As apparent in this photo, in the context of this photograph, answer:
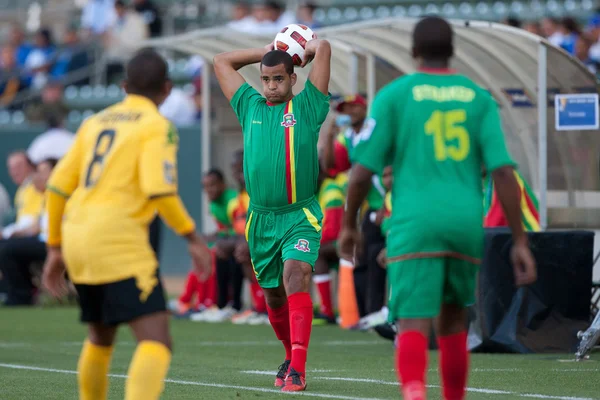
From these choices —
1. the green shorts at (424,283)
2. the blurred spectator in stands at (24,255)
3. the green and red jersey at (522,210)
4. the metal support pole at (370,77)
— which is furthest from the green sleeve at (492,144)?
the blurred spectator in stands at (24,255)

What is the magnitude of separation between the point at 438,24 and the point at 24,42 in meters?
21.5

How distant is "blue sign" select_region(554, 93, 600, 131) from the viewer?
11.4m

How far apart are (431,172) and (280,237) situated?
2562 millimetres

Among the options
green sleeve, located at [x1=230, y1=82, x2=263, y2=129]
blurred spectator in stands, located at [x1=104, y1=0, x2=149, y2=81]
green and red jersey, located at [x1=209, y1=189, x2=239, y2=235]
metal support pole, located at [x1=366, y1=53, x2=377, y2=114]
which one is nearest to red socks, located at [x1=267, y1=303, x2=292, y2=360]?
green sleeve, located at [x1=230, y1=82, x2=263, y2=129]

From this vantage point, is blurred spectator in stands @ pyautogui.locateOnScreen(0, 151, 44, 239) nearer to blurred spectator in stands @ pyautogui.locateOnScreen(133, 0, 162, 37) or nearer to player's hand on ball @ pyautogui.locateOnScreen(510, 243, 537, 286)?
blurred spectator in stands @ pyautogui.locateOnScreen(133, 0, 162, 37)

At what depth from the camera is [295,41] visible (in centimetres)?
887

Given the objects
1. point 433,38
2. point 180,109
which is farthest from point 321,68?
point 180,109

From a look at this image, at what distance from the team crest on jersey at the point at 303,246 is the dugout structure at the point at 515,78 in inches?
157

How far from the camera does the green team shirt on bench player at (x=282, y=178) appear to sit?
8117mm

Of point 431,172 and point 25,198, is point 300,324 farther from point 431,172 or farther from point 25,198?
point 25,198

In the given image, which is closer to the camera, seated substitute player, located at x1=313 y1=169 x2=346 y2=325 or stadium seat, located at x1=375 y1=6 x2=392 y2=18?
seated substitute player, located at x1=313 y1=169 x2=346 y2=325

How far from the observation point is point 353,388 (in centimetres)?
785

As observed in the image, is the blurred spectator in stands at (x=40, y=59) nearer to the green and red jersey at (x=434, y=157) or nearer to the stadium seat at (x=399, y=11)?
the stadium seat at (x=399, y=11)

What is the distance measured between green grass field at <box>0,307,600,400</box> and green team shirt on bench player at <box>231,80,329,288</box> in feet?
2.94
